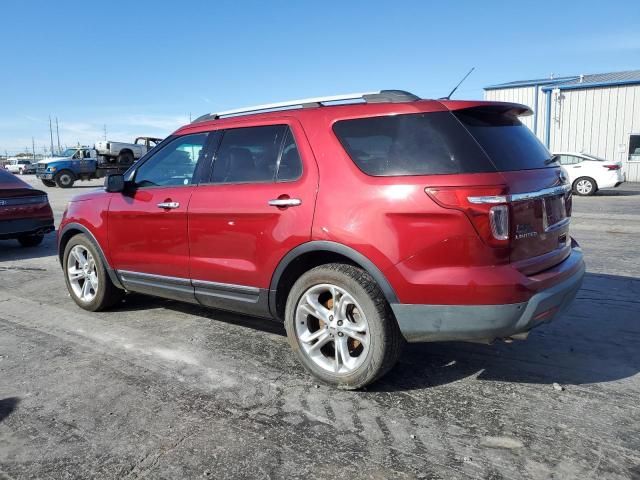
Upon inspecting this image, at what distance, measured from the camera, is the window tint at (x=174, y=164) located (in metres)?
4.36

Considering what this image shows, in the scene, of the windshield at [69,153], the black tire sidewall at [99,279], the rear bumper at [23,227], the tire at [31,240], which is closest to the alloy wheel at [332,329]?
the black tire sidewall at [99,279]

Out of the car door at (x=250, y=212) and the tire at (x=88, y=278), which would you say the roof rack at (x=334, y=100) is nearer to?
the car door at (x=250, y=212)

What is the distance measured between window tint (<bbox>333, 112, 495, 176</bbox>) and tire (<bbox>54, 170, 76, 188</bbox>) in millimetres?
28247

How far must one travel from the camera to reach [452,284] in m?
2.93

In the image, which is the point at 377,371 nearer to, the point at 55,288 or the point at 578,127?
the point at 55,288

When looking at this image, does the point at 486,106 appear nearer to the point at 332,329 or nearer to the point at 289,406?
the point at 332,329

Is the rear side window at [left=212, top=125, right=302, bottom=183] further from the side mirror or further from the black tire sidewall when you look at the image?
the black tire sidewall

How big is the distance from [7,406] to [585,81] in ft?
94.8

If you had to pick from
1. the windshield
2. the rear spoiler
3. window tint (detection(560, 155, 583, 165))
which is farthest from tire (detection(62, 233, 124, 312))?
the windshield

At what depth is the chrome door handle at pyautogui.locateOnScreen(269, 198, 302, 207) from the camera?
136 inches

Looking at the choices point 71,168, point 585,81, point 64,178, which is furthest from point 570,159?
point 64,178

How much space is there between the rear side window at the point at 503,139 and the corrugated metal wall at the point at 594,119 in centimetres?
2432

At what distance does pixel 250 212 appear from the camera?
3.71 meters

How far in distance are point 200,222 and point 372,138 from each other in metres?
1.54
